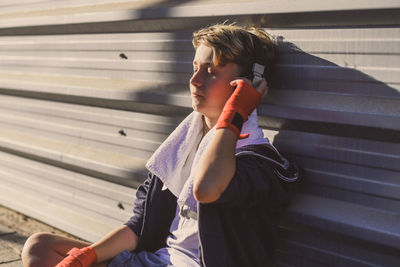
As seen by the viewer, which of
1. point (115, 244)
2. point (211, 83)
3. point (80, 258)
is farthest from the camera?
point (115, 244)

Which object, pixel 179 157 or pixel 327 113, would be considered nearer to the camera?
pixel 327 113

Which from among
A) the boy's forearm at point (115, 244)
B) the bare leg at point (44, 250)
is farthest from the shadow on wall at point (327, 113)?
the bare leg at point (44, 250)

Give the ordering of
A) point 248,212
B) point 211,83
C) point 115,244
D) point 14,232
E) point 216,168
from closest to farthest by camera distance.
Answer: point 216,168 < point 248,212 < point 211,83 < point 115,244 < point 14,232

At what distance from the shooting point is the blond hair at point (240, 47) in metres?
2.13

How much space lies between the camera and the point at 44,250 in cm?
240

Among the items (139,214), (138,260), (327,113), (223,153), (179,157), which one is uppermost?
(327,113)

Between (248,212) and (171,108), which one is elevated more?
(171,108)

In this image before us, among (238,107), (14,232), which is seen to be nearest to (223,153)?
(238,107)

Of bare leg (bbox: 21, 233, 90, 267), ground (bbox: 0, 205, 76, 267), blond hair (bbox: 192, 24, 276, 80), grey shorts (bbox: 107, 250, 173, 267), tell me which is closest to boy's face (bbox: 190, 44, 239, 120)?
blond hair (bbox: 192, 24, 276, 80)

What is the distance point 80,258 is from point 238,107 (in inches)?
37.5

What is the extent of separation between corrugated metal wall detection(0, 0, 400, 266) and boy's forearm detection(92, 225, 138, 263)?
554 mm

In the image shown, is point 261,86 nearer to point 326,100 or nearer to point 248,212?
point 326,100

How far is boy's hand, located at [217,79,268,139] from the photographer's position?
1988 millimetres

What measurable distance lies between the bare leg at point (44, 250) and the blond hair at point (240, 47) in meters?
1.09
